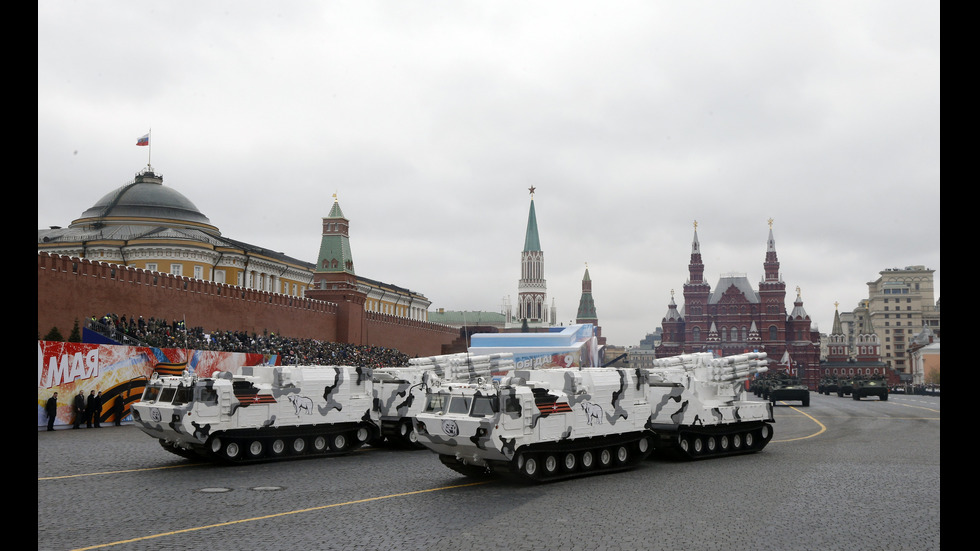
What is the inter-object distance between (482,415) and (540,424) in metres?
1.35

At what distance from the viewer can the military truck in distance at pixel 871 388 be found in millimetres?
55781

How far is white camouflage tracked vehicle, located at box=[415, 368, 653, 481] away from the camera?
16109 millimetres

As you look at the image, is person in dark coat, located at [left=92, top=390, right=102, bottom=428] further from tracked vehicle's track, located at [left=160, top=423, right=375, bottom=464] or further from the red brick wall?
tracked vehicle's track, located at [left=160, top=423, right=375, bottom=464]

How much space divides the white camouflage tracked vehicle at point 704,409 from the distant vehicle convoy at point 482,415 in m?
0.04

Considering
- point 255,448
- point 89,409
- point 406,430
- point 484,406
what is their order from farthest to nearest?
point 89,409
point 406,430
point 255,448
point 484,406

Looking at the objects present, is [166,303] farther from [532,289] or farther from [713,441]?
Result: [532,289]

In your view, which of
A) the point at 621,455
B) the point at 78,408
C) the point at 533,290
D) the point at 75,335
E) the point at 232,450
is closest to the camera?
the point at 621,455

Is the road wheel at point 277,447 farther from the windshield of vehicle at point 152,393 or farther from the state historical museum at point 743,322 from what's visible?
the state historical museum at point 743,322

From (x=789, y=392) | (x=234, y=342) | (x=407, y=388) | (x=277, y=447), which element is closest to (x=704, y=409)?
(x=407, y=388)

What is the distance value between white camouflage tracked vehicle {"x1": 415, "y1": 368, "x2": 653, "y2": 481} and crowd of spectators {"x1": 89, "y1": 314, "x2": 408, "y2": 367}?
68.9 feet

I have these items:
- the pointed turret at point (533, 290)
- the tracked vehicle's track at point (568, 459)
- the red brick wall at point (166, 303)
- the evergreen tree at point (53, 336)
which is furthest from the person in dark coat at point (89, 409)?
the pointed turret at point (533, 290)

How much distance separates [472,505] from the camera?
13930 millimetres
